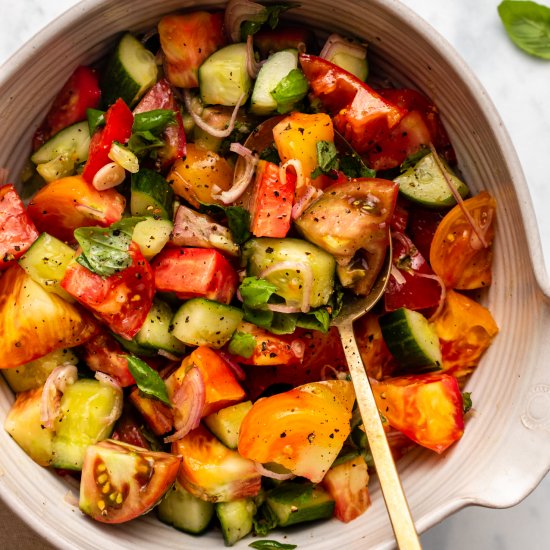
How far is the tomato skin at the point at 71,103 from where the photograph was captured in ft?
8.67

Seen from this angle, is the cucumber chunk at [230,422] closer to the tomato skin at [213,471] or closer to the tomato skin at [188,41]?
the tomato skin at [213,471]

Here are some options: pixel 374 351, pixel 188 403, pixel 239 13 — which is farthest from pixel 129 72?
pixel 374 351

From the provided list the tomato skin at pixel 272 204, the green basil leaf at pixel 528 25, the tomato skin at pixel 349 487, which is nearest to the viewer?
the tomato skin at pixel 272 204

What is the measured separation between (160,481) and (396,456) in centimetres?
81

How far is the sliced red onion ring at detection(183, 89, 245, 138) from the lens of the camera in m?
2.65

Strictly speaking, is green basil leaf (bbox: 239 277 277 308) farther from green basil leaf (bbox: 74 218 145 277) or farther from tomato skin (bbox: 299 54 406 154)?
tomato skin (bbox: 299 54 406 154)

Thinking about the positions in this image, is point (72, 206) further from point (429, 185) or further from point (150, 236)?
point (429, 185)

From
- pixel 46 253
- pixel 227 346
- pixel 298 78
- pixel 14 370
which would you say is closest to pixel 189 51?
pixel 298 78

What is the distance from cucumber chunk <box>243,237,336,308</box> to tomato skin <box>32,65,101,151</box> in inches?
29.0

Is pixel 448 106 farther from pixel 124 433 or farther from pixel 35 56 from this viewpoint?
pixel 124 433

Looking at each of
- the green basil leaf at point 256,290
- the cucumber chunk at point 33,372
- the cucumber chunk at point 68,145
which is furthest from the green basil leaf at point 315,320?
the cucumber chunk at point 68,145

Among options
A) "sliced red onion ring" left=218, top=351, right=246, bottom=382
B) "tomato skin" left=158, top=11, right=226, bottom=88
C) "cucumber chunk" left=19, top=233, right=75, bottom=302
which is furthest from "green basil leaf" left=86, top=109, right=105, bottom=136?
"sliced red onion ring" left=218, top=351, right=246, bottom=382

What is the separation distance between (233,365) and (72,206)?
0.74 m

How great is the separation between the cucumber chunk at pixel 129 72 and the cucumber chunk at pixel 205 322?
0.73 metres
